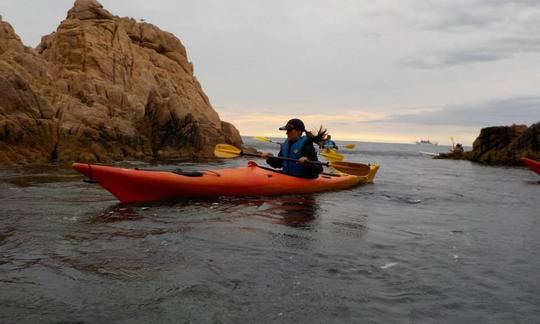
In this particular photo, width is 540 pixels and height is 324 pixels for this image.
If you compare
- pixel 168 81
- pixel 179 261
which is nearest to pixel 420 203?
pixel 179 261

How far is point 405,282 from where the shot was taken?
13.3ft

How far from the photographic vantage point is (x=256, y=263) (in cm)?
446

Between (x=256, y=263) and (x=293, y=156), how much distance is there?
16.9ft

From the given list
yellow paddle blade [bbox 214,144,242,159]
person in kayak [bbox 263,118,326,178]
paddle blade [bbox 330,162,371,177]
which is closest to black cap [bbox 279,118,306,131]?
person in kayak [bbox 263,118,326,178]

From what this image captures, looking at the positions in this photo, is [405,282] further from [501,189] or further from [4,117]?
[4,117]

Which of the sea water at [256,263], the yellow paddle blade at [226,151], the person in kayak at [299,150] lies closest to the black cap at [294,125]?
the person in kayak at [299,150]

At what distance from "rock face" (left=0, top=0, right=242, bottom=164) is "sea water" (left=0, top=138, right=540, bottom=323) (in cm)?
999

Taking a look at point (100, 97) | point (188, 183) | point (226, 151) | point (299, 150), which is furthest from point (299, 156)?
point (100, 97)

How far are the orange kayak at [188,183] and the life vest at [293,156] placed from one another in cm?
21

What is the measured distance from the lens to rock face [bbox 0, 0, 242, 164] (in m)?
16.9

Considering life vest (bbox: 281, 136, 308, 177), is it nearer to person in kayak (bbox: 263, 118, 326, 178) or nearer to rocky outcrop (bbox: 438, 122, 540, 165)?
person in kayak (bbox: 263, 118, 326, 178)

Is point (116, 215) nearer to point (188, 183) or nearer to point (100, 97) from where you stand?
point (188, 183)

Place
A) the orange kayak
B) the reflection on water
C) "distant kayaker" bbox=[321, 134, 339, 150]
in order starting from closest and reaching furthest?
the reflection on water
the orange kayak
"distant kayaker" bbox=[321, 134, 339, 150]

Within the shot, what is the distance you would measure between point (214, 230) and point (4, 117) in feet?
43.3
